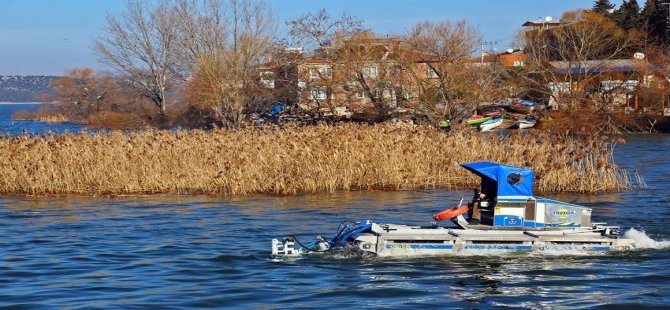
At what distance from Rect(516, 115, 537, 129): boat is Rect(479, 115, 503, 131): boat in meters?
1.28

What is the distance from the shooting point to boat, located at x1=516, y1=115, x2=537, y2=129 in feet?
204

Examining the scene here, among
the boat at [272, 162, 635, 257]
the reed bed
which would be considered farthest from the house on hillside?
the boat at [272, 162, 635, 257]

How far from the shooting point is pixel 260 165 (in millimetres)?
28156

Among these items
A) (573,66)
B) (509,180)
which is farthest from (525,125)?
(509,180)

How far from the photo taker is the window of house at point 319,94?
56678mm

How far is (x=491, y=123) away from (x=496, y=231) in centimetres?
4637

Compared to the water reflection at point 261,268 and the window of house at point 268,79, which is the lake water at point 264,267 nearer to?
the water reflection at point 261,268

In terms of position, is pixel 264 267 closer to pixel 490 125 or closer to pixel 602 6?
pixel 490 125

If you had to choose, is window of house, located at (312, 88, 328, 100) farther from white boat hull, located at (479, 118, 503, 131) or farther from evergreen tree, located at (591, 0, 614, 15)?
evergreen tree, located at (591, 0, 614, 15)

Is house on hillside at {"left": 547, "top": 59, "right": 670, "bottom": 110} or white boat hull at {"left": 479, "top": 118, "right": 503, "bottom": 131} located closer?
house on hillside at {"left": 547, "top": 59, "right": 670, "bottom": 110}

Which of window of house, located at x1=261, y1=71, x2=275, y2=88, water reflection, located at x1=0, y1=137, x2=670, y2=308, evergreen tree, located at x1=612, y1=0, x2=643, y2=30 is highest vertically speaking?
evergreen tree, located at x1=612, y1=0, x2=643, y2=30

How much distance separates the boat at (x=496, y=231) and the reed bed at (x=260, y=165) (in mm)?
9328

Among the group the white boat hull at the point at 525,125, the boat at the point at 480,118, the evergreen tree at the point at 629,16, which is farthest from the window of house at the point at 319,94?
the evergreen tree at the point at 629,16

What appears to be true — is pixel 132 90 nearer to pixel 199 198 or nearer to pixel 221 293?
pixel 199 198
